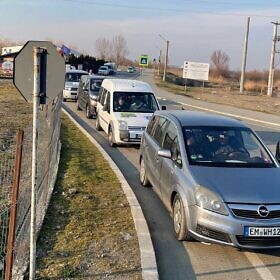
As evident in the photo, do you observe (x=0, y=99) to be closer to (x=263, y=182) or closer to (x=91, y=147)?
(x=91, y=147)

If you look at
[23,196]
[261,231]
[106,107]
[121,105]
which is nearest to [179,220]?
[261,231]

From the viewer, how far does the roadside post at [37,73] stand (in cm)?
426

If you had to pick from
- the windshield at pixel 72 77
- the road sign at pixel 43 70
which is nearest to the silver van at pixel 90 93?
the windshield at pixel 72 77

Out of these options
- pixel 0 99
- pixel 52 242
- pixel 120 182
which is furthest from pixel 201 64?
pixel 52 242

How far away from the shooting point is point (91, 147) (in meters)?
12.6

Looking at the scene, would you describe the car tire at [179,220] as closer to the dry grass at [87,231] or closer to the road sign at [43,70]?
the dry grass at [87,231]

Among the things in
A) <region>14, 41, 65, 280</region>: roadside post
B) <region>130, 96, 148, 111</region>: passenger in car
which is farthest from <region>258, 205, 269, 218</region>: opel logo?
<region>130, 96, 148, 111</region>: passenger in car

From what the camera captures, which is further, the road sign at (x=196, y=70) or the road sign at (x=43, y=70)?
the road sign at (x=196, y=70)

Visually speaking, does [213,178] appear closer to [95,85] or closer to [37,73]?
[37,73]

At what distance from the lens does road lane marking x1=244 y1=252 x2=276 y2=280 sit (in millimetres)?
5289

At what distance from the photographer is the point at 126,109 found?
13.7 metres

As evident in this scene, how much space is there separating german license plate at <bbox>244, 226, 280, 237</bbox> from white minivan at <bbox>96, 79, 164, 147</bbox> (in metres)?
7.72

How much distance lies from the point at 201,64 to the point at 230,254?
4756cm

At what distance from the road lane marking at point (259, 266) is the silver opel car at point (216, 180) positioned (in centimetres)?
27
